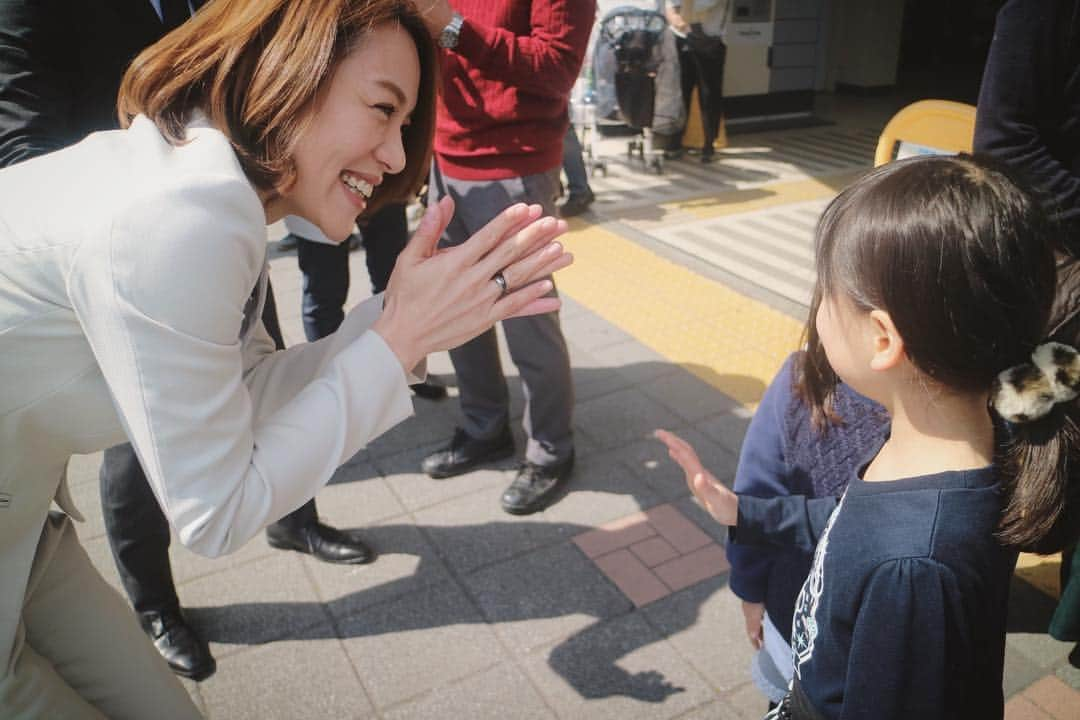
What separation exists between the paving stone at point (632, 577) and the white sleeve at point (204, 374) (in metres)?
1.54

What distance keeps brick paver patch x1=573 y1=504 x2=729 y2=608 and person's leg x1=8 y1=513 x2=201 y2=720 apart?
4.81ft

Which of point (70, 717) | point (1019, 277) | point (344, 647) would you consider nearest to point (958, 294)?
point (1019, 277)

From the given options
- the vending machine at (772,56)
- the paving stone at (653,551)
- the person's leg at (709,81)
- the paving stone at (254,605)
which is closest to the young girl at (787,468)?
the paving stone at (653,551)

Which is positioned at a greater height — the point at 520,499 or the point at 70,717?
the point at 70,717

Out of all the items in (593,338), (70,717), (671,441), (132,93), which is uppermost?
(132,93)

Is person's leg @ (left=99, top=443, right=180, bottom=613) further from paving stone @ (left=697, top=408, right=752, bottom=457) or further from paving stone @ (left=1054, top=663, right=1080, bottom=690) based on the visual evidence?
paving stone @ (left=1054, top=663, right=1080, bottom=690)

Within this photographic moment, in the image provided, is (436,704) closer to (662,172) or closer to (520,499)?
(520,499)

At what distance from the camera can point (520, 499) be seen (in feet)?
9.79

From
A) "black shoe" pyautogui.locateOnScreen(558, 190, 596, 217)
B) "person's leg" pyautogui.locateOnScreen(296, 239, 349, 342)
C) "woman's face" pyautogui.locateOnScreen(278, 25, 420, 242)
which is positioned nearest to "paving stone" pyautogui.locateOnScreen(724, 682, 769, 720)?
"woman's face" pyautogui.locateOnScreen(278, 25, 420, 242)

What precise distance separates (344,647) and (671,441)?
1.39 m

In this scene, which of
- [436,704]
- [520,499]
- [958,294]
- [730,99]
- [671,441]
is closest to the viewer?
[958,294]

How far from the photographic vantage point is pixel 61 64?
188 centimetres

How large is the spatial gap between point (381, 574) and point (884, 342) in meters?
2.00

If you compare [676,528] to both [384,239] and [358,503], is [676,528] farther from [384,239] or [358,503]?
[384,239]
